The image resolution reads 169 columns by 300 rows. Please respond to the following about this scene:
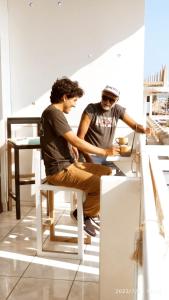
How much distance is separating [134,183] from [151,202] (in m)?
0.79

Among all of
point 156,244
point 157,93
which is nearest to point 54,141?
point 157,93

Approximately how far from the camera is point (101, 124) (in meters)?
3.16

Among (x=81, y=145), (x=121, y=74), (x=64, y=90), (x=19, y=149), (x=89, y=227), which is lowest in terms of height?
(x=89, y=227)

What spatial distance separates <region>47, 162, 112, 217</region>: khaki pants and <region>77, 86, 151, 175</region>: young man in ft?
1.58

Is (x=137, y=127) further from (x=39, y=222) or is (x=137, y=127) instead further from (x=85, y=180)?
(x=39, y=222)

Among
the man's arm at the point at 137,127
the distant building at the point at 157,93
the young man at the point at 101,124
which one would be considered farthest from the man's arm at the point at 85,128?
the distant building at the point at 157,93

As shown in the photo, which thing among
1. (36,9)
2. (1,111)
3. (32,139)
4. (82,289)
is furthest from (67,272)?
(36,9)

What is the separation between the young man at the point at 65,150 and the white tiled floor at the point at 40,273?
1.33 ft

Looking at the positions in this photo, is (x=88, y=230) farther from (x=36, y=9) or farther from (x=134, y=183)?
(x=36, y=9)

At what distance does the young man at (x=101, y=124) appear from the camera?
309 centimetres

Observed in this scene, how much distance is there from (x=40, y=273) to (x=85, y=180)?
0.71m

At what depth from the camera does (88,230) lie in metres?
2.76

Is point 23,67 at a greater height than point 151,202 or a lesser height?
greater

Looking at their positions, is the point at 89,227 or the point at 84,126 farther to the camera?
the point at 84,126
